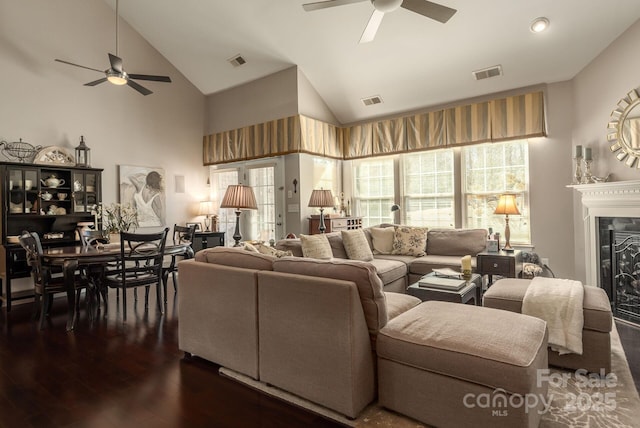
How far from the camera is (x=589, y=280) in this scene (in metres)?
4.36

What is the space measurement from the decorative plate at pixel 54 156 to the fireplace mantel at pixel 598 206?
7049 millimetres

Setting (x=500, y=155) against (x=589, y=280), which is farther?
(x=500, y=155)

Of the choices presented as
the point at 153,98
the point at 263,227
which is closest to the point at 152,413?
the point at 263,227

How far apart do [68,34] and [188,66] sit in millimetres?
1901

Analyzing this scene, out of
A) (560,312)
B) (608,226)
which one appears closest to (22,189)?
(560,312)

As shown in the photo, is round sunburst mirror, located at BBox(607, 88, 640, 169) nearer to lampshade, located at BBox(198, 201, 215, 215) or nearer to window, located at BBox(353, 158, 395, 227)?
window, located at BBox(353, 158, 395, 227)

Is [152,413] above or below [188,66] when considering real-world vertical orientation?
below

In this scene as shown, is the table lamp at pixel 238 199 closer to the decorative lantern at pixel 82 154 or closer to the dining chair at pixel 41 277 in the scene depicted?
the dining chair at pixel 41 277

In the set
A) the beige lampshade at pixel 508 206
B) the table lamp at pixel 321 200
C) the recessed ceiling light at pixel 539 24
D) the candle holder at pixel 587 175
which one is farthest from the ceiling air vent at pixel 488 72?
the table lamp at pixel 321 200

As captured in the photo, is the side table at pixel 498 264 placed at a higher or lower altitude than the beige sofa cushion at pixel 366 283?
lower

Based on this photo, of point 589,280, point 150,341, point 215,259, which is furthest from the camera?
point 589,280

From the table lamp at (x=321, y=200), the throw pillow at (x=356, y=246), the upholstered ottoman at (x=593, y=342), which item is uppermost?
the table lamp at (x=321, y=200)

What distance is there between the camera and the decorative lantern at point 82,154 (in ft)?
17.8

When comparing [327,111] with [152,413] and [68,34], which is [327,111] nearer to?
[68,34]
